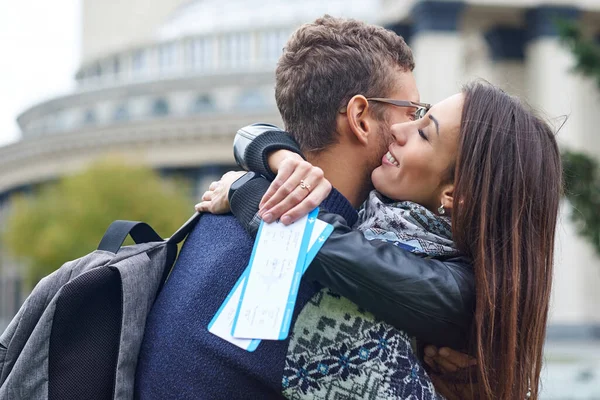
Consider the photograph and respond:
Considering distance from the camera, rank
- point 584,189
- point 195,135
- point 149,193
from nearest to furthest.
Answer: point 584,189, point 149,193, point 195,135

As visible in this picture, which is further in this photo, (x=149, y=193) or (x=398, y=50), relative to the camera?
(x=149, y=193)

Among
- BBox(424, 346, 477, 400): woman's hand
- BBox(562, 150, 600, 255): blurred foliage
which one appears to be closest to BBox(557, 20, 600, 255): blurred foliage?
BBox(562, 150, 600, 255): blurred foliage

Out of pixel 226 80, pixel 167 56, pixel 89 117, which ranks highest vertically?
pixel 167 56

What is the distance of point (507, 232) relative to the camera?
2635mm

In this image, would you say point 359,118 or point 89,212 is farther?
point 89,212

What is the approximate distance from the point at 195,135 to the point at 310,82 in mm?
52628

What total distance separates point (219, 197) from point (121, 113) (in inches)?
2248

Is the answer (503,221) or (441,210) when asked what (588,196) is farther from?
(503,221)

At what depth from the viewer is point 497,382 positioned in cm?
262

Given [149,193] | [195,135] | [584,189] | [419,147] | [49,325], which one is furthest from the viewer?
[195,135]

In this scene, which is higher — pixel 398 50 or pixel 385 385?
pixel 398 50

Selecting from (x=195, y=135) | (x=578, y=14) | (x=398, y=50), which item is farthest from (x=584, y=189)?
(x=195, y=135)

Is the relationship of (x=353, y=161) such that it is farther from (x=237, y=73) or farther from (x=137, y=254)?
(x=237, y=73)

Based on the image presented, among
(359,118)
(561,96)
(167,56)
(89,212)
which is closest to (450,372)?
(359,118)
